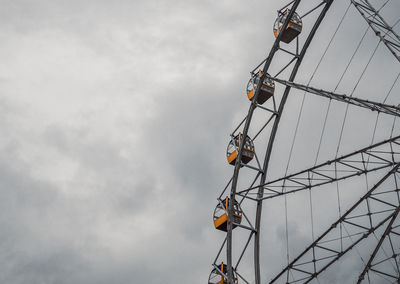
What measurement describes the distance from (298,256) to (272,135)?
21.8ft

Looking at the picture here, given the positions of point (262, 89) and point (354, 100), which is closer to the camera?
point (354, 100)

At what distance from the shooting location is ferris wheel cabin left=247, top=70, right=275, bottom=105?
27.1 metres

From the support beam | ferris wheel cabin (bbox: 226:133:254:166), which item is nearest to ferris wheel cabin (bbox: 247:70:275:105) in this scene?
ferris wheel cabin (bbox: 226:133:254:166)

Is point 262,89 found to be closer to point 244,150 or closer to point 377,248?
point 244,150

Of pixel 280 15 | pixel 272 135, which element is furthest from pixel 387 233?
pixel 280 15

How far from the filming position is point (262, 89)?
27047 millimetres

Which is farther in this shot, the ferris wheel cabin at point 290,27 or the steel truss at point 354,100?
the ferris wheel cabin at point 290,27

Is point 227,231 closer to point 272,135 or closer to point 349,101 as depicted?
point 272,135

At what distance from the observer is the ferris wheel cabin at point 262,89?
27.1 meters

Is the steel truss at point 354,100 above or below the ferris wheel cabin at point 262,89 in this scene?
below

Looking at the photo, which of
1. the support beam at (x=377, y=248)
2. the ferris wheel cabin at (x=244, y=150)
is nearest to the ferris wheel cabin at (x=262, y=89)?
the ferris wheel cabin at (x=244, y=150)

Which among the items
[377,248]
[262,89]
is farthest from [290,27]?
[377,248]

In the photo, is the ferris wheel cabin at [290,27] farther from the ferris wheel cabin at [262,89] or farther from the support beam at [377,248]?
the support beam at [377,248]

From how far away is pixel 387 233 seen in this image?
2470 cm
